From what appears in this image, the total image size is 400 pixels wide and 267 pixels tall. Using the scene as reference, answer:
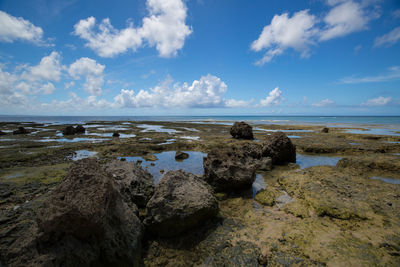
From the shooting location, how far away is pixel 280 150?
14.1 m

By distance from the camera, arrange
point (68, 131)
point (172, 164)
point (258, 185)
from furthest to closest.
A: 1. point (68, 131)
2. point (172, 164)
3. point (258, 185)

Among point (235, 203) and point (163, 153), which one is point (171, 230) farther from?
point (163, 153)

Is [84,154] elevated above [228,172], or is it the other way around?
[228,172]

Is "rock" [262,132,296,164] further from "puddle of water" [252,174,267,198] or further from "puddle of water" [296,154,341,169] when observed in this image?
"puddle of water" [252,174,267,198]

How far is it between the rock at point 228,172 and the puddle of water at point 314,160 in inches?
271

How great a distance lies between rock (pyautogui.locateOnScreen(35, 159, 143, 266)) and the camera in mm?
3699

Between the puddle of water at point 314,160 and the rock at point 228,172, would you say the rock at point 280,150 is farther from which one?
the rock at point 228,172

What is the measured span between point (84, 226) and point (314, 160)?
56.3 ft

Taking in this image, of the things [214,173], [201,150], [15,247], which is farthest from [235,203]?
[201,150]

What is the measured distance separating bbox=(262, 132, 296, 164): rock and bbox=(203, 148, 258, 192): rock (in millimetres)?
4717

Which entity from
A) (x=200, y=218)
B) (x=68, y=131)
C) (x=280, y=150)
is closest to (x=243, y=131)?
(x=280, y=150)

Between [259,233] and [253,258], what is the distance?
1064 mm

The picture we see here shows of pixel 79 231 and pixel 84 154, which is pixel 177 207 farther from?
pixel 84 154

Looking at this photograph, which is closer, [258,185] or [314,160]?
[258,185]
